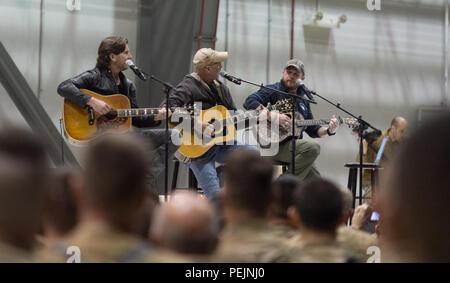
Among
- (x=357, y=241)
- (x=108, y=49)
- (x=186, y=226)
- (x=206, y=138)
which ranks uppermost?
(x=108, y=49)

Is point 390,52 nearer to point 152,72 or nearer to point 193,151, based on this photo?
point 152,72

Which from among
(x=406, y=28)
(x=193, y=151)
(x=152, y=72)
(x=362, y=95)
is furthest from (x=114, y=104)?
(x=406, y=28)

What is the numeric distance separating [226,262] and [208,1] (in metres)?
5.77

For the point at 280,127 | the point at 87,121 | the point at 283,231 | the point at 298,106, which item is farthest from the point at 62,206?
the point at 298,106

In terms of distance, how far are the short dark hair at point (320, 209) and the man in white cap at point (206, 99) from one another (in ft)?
11.0

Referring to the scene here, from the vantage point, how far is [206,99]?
5410 millimetres

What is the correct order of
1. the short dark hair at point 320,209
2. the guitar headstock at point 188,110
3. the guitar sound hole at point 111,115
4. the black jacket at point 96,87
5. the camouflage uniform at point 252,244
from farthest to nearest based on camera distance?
the guitar headstock at point 188,110 < the guitar sound hole at point 111,115 < the black jacket at point 96,87 < the short dark hair at point 320,209 < the camouflage uniform at point 252,244

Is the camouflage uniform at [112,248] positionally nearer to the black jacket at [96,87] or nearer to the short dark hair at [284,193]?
the short dark hair at [284,193]

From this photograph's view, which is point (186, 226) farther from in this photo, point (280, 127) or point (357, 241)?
point (280, 127)

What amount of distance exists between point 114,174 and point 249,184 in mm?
566

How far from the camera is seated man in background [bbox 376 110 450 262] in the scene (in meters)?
1.39

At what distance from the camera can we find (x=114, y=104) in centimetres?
508

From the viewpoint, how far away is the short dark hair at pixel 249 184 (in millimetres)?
1812

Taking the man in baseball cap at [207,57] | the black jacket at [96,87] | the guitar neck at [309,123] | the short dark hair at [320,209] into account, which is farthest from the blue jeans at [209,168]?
the short dark hair at [320,209]
